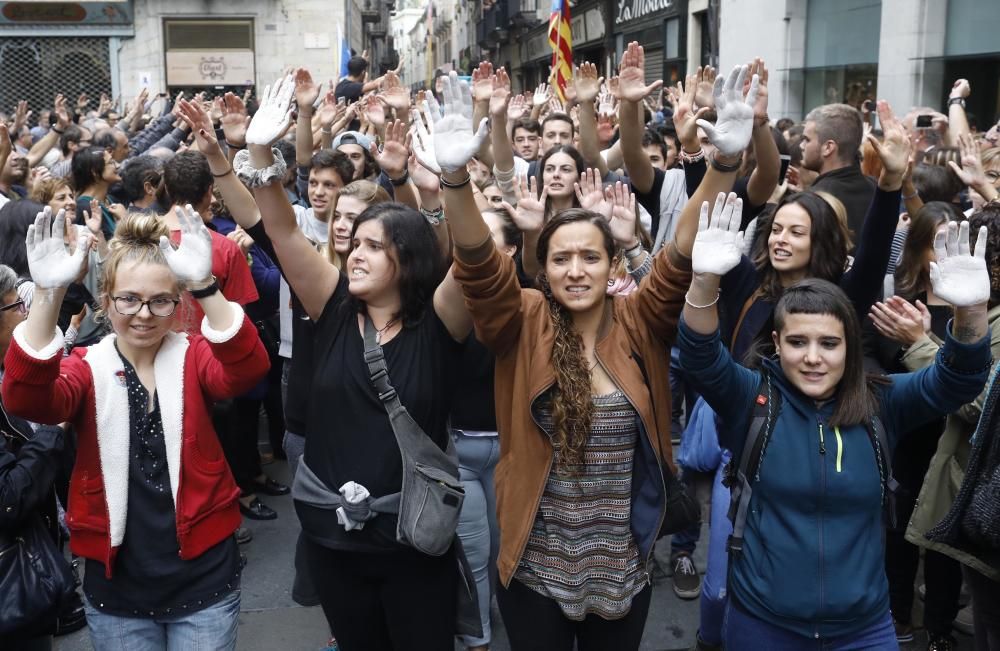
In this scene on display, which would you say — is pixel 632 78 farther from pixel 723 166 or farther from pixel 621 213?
pixel 723 166

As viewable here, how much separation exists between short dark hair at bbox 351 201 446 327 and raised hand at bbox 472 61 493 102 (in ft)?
7.77

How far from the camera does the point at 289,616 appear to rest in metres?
4.34

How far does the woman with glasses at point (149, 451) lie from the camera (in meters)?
2.73

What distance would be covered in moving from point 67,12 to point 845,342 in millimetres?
21998

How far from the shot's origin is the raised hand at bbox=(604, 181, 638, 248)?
348cm

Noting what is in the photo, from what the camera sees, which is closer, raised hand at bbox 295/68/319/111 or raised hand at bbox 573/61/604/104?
raised hand at bbox 295/68/319/111

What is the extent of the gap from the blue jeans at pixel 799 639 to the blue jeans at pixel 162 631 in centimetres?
156

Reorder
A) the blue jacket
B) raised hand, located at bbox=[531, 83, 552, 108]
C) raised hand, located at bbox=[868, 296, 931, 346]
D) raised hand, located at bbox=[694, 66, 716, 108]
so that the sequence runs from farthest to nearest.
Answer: raised hand, located at bbox=[531, 83, 552, 108] < raised hand, located at bbox=[694, 66, 716, 108] < raised hand, located at bbox=[868, 296, 931, 346] < the blue jacket

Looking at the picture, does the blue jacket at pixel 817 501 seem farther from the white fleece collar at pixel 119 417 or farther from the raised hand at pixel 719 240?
the white fleece collar at pixel 119 417

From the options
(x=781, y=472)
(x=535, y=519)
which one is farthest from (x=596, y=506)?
(x=781, y=472)

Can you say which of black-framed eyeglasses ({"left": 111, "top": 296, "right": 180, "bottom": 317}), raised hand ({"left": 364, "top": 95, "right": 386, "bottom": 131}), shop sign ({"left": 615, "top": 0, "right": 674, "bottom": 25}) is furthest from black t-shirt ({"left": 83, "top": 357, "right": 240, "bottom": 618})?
shop sign ({"left": 615, "top": 0, "right": 674, "bottom": 25})

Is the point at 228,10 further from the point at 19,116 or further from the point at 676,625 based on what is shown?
the point at 676,625

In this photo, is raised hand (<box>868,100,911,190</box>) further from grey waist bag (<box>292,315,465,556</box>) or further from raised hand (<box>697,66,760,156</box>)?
grey waist bag (<box>292,315,465,556</box>)

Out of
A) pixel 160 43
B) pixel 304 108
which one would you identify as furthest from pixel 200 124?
pixel 160 43
